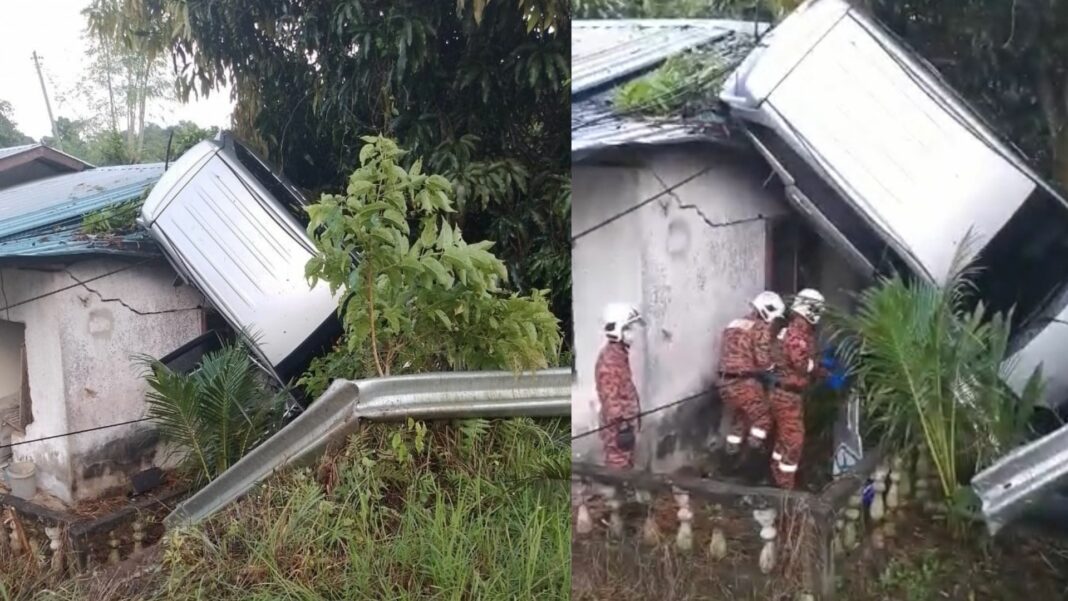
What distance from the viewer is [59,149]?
2797 mm

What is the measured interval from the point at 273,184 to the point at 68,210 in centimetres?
69

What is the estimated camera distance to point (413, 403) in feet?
8.94

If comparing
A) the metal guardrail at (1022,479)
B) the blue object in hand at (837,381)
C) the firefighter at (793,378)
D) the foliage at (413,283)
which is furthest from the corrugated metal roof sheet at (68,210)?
the metal guardrail at (1022,479)

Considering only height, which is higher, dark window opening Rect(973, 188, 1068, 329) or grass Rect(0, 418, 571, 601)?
dark window opening Rect(973, 188, 1068, 329)

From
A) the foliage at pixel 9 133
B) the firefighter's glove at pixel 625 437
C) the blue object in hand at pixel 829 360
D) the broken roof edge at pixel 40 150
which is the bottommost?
the firefighter's glove at pixel 625 437

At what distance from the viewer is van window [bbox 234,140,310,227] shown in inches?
114

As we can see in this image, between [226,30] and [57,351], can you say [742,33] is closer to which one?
[226,30]

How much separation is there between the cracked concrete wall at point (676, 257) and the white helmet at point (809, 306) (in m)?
0.10

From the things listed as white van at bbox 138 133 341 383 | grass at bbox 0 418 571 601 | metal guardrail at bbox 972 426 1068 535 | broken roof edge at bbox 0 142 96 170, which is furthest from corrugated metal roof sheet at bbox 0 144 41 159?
metal guardrail at bbox 972 426 1068 535

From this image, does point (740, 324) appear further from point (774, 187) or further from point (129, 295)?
point (129, 295)

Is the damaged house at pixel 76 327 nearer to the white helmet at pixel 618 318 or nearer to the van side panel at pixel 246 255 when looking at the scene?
the van side panel at pixel 246 255

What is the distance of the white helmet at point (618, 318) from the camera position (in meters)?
1.80

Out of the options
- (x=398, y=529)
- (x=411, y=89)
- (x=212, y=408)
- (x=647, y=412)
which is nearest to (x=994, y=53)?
(x=647, y=412)

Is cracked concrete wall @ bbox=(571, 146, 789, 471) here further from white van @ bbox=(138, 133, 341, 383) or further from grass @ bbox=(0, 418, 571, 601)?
white van @ bbox=(138, 133, 341, 383)
